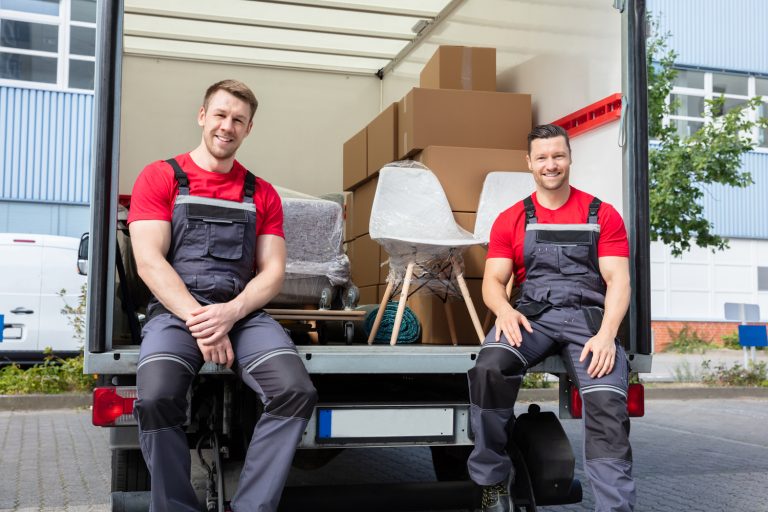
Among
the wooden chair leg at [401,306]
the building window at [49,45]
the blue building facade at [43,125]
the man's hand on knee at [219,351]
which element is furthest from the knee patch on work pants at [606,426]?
the blue building facade at [43,125]

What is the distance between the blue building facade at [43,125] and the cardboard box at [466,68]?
42.1 ft

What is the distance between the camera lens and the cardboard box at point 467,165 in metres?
5.06

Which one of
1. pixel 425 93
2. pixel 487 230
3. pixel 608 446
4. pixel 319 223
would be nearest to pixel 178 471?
pixel 608 446

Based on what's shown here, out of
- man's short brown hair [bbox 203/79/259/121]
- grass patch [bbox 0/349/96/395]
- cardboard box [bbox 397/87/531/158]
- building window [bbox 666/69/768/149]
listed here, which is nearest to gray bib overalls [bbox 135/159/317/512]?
man's short brown hair [bbox 203/79/259/121]

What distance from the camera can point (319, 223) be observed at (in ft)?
15.4

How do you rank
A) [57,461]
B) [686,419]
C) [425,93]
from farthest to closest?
[686,419], [57,461], [425,93]

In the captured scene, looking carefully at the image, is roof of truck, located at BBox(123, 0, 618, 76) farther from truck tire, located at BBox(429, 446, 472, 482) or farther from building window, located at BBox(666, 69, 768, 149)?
building window, located at BBox(666, 69, 768, 149)

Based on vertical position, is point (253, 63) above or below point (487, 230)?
above

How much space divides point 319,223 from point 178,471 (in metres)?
1.89

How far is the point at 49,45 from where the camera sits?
17.8 m

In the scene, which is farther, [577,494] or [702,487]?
[702,487]

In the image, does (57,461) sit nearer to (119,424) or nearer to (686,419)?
(119,424)

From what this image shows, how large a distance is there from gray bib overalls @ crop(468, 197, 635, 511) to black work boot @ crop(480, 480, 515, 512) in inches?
2.2

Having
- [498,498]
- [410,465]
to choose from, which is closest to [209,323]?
[498,498]
